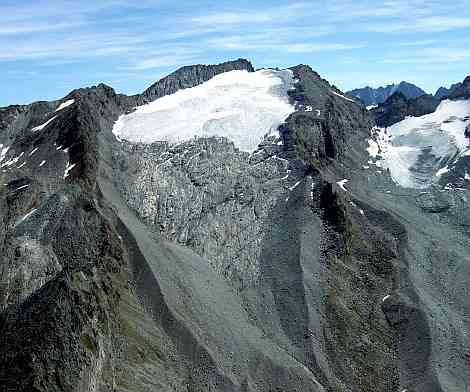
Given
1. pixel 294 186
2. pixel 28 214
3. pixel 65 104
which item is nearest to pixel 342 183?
A: pixel 294 186

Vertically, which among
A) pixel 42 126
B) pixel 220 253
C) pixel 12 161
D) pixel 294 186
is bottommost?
pixel 220 253

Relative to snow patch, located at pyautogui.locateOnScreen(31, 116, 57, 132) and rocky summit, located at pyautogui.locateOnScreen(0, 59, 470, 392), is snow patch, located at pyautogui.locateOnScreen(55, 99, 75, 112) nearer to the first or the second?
rocky summit, located at pyautogui.locateOnScreen(0, 59, 470, 392)

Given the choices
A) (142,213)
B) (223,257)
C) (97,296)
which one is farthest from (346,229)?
(97,296)

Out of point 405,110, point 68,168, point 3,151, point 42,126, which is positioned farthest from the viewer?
point 405,110

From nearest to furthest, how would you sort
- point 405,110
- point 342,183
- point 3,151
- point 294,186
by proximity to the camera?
point 294,186, point 342,183, point 3,151, point 405,110

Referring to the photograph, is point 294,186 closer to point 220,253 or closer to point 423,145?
point 220,253

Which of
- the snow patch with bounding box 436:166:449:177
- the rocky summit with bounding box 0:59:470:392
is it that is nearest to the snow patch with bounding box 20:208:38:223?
the rocky summit with bounding box 0:59:470:392

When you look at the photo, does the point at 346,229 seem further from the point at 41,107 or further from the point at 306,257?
the point at 41,107
